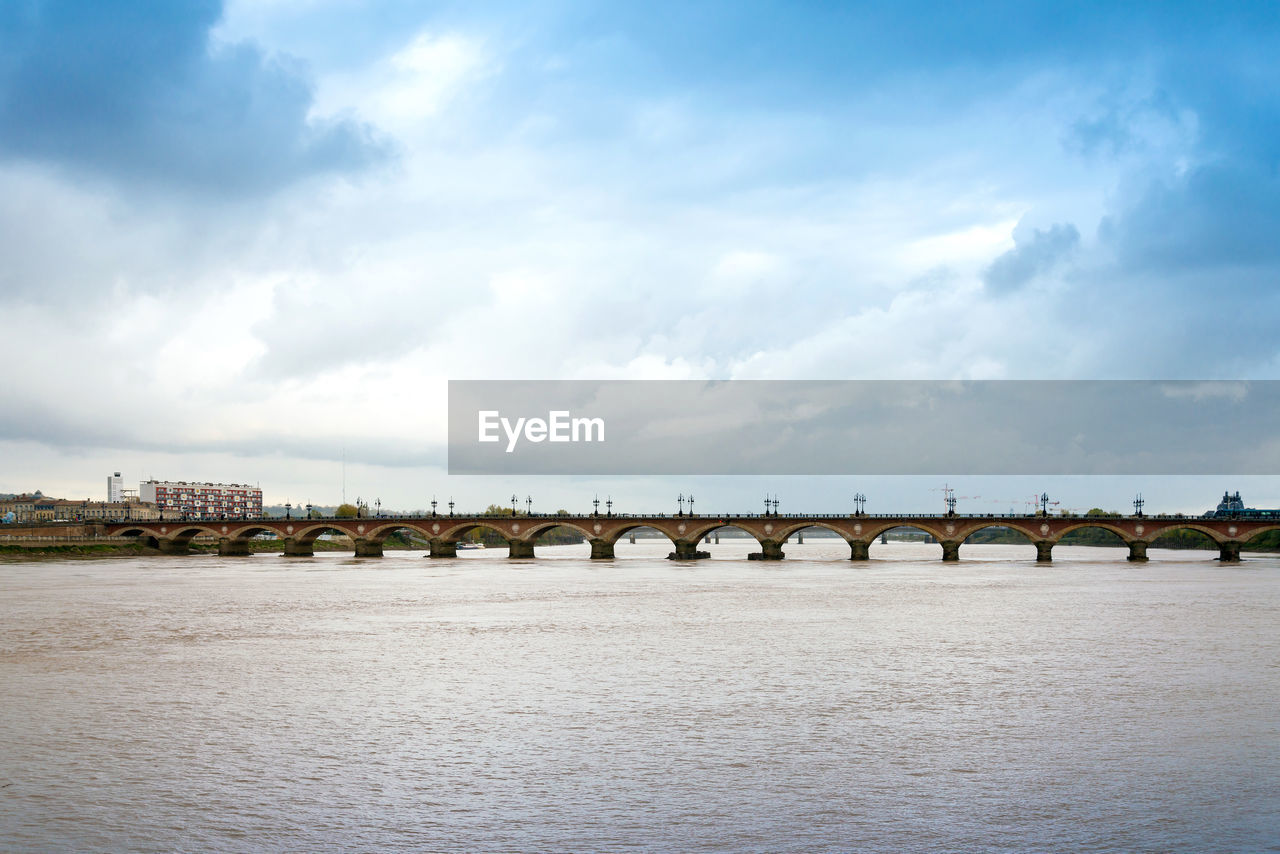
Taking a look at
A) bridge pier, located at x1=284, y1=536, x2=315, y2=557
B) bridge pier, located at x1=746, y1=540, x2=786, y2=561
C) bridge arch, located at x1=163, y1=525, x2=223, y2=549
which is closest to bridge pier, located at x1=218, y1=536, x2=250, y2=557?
bridge arch, located at x1=163, y1=525, x2=223, y2=549

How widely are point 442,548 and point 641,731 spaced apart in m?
108

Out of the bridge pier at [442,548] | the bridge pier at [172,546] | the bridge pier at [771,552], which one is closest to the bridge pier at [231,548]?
the bridge pier at [172,546]

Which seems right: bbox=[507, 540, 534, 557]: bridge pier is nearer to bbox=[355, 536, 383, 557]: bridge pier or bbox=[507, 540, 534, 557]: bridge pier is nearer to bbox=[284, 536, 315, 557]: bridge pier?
bbox=[355, 536, 383, 557]: bridge pier

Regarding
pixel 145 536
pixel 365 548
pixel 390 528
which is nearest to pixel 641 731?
pixel 365 548

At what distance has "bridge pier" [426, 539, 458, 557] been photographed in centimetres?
12681

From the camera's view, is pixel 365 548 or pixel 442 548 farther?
pixel 365 548

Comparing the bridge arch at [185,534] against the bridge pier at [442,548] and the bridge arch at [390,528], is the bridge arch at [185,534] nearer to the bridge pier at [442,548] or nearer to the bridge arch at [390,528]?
the bridge arch at [390,528]

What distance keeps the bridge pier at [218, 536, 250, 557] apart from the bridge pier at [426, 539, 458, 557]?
973 inches

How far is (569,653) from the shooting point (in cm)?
3531

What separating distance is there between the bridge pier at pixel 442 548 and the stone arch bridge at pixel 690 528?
0.40ft

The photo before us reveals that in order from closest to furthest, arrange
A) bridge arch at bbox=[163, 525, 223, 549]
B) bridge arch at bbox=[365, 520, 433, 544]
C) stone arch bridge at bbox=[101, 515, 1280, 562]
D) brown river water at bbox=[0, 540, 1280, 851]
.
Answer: brown river water at bbox=[0, 540, 1280, 851] → stone arch bridge at bbox=[101, 515, 1280, 562] → bridge arch at bbox=[365, 520, 433, 544] → bridge arch at bbox=[163, 525, 223, 549]

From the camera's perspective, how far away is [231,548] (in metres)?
130

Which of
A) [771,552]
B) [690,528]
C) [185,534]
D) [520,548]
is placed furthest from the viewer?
[185,534]

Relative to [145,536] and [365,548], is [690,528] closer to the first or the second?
[365,548]
